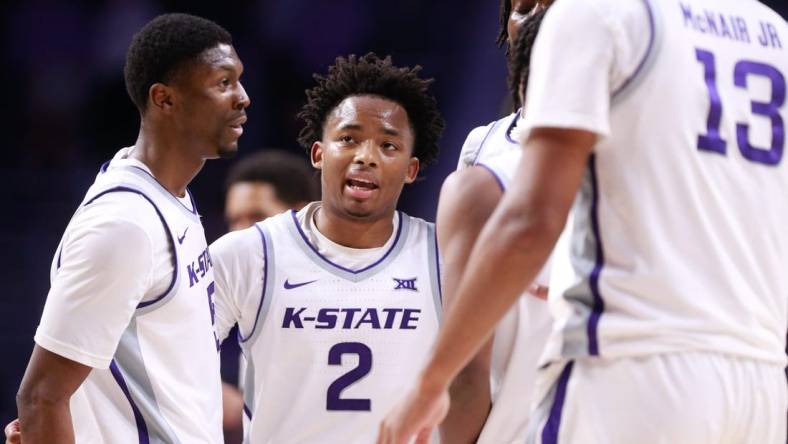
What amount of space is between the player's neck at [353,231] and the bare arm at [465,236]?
3.65ft

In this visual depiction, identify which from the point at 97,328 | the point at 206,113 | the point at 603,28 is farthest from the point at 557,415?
the point at 206,113

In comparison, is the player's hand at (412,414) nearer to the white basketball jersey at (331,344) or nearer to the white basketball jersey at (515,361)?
the white basketball jersey at (515,361)

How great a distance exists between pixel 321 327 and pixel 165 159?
0.80 m

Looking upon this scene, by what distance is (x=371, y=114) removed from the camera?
4.32m

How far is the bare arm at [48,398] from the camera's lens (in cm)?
321

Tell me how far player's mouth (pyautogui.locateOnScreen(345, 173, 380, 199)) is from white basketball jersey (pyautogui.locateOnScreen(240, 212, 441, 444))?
0.84 ft

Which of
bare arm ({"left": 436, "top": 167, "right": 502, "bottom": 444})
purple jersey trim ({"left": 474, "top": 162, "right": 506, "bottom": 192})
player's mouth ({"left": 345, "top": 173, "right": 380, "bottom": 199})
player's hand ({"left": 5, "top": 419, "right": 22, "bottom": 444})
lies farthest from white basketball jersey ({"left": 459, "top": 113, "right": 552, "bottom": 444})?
player's hand ({"left": 5, "top": 419, "right": 22, "bottom": 444})

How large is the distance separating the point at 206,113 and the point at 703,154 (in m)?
2.04

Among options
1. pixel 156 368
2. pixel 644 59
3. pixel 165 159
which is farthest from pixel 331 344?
pixel 644 59

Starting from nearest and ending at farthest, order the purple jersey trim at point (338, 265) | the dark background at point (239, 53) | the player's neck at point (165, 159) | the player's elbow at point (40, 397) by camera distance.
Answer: the player's elbow at point (40, 397) → the player's neck at point (165, 159) → the purple jersey trim at point (338, 265) → the dark background at point (239, 53)

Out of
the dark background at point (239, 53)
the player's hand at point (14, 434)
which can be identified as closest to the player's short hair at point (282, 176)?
the dark background at point (239, 53)

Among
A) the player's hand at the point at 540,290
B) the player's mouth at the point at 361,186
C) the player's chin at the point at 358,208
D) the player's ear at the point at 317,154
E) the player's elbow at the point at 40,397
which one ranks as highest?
the player's ear at the point at 317,154

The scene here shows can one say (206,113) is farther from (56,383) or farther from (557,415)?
(557,415)

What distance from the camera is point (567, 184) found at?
212cm
